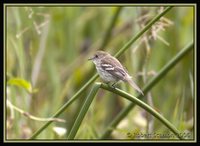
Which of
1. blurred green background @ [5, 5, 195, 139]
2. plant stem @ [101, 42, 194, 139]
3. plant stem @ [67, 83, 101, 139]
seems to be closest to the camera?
plant stem @ [67, 83, 101, 139]

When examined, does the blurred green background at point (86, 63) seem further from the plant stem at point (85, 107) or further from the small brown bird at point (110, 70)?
the plant stem at point (85, 107)

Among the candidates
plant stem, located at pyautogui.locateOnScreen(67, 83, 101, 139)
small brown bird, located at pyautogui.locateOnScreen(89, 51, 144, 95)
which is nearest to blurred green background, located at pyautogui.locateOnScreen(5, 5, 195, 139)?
small brown bird, located at pyautogui.locateOnScreen(89, 51, 144, 95)

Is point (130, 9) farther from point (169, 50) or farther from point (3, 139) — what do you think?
point (3, 139)

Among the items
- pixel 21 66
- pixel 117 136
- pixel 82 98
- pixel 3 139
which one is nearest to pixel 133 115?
pixel 117 136

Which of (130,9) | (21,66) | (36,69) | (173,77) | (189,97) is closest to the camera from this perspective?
(21,66)

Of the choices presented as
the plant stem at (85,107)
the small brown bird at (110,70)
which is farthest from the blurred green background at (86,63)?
the plant stem at (85,107)

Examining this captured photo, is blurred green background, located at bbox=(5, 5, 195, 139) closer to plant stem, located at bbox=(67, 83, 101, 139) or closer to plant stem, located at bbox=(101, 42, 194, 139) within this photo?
plant stem, located at bbox=(101, 42, 194, 139)
